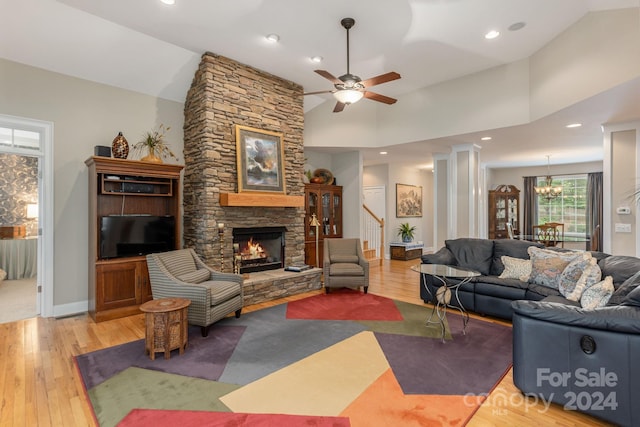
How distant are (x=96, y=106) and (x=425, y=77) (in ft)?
17.2

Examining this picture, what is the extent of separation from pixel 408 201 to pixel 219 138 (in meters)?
6.80

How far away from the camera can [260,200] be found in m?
5.13

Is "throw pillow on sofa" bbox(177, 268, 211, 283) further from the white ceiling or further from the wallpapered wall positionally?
the wallpapered wall

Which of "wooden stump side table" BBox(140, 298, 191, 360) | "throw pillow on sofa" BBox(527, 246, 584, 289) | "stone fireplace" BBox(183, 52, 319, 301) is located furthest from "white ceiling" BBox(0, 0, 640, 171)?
"wooden stump side table" BBox(140, 298, 191, 360)

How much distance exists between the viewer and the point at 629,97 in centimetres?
373

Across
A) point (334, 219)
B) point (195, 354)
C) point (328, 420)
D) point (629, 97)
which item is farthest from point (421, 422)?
point (334, 219)

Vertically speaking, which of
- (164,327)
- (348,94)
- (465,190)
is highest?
(348,94)

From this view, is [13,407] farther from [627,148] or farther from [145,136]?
[627,148]

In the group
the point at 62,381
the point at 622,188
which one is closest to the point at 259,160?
the point at 62,381

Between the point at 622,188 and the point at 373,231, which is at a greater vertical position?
the point at 622,188

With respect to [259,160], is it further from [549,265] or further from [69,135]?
[549,265]

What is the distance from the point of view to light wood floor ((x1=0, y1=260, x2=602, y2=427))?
7.20ft

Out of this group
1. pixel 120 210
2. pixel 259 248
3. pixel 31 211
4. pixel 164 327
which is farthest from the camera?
pixel 31 211

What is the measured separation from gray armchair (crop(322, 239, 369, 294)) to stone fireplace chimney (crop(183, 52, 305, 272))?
3.66 feet
